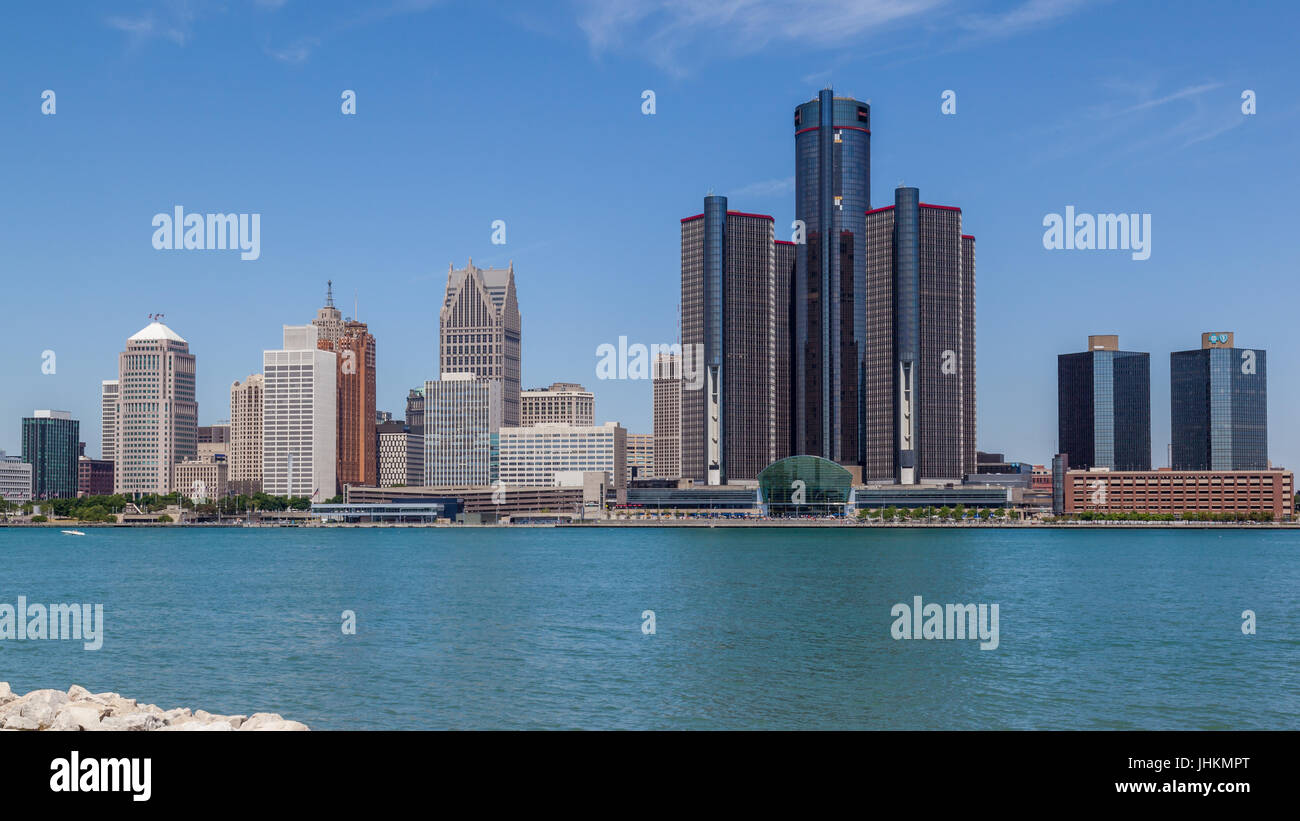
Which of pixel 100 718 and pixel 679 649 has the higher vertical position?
pixel 100 718

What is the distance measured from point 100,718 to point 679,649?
25.7 metres

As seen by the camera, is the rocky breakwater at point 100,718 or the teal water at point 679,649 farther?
the teal water at point 679,649

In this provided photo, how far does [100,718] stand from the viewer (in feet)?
72.6

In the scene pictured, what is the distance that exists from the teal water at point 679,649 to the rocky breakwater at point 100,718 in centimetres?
599

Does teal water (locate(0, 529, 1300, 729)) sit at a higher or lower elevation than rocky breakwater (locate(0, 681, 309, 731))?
lower

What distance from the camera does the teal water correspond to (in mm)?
32844

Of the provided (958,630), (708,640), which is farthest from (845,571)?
(708,640)

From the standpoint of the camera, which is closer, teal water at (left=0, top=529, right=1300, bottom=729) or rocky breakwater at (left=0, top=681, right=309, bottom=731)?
rocky breakwater at (left=0, top=681, right=309, bottom=731)

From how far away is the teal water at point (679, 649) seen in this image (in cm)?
3284

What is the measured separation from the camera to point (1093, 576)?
91062 mm

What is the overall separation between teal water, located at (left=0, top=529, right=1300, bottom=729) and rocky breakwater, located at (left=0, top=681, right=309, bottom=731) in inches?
236

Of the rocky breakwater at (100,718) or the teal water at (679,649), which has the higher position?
the rocky breakwater at (100,718)
